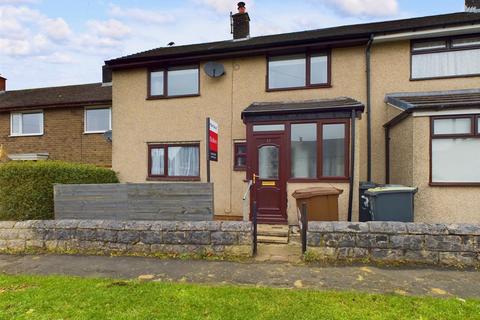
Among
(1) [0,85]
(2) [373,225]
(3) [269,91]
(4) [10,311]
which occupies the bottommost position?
(4) [10,311]

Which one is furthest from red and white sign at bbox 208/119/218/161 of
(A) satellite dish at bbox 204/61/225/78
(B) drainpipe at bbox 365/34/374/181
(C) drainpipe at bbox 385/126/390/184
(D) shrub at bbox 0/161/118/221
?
(C) drainpipe at bbox 385/126/390/184

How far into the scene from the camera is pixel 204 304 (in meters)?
3.67

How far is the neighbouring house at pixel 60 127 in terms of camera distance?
13.5 metres

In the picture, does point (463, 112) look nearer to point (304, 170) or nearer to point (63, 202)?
point (304, 170)

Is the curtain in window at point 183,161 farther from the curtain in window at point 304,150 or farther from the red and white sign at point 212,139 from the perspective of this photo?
the red and white sign at point 212,139

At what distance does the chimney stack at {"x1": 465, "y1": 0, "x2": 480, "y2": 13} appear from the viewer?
11.4 metres

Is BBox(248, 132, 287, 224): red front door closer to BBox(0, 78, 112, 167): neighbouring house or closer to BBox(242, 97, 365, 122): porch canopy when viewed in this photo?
BBox(242, 97, 365, 122): porch canopy

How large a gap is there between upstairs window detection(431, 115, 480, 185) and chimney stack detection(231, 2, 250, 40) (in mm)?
8248

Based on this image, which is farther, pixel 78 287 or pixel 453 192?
pixel 453 192

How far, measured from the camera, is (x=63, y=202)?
6.75 meters

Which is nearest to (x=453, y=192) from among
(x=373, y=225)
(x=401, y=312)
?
(x=373, y=225)

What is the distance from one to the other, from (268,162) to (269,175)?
357 millimetres

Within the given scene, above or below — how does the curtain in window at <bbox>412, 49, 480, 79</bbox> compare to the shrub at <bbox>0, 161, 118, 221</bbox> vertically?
above

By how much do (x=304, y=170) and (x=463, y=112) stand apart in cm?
375
